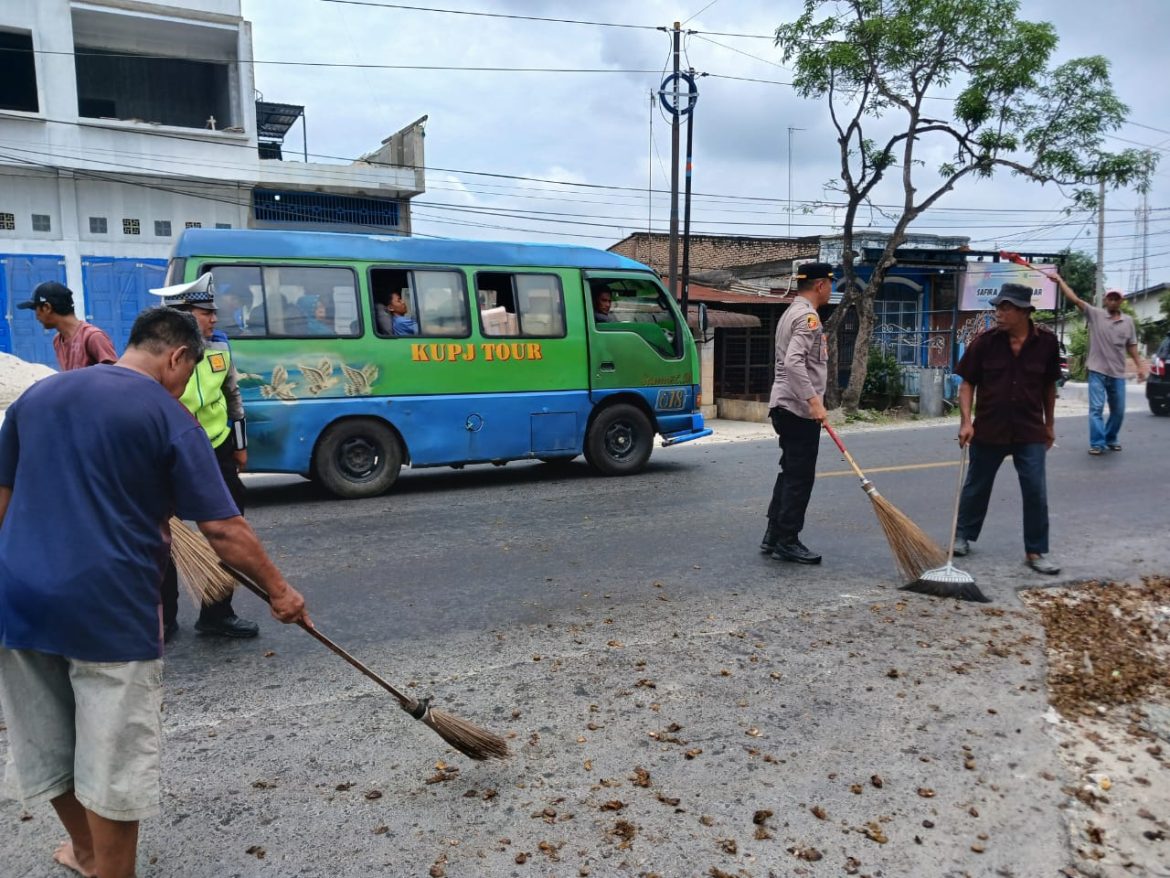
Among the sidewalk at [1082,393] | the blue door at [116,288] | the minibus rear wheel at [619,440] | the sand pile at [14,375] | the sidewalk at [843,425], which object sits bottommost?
the sidewalk at [843,425]

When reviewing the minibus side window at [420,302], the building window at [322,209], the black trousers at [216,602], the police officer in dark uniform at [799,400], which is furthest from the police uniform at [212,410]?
the building window at [322,209]

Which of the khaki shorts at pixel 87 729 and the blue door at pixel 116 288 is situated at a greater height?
the blue door at pixel 116 288

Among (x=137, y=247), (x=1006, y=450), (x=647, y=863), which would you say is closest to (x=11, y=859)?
(x=647, y=863)

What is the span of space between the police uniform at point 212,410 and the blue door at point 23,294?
16.9 m

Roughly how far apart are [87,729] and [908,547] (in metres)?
4.49

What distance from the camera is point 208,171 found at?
2045cm

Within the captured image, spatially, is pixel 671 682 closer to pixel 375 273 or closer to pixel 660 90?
pixel 375 273

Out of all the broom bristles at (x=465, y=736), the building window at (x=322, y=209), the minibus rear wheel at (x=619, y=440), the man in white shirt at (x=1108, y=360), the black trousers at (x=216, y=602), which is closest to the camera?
the broom bristles at (x=465, y=736)

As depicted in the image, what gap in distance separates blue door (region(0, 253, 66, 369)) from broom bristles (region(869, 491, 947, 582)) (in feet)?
61.9

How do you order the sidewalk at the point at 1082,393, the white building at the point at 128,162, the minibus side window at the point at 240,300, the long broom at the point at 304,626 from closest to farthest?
the long broom at the point at 304,626, the minibus side window at the point at 240,300, the white building at the point at 128,162, the sidewalk at the point at 1082,393

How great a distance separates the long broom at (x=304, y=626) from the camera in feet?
9.98

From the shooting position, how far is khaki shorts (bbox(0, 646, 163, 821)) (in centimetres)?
231

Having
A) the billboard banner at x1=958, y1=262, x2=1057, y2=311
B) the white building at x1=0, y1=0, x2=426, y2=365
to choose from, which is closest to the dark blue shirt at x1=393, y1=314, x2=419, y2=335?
the white building at x1=0, y1=0, x2=426, y2=365

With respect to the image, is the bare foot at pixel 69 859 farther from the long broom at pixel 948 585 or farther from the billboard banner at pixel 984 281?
the billboard banner at pixel 984 281
